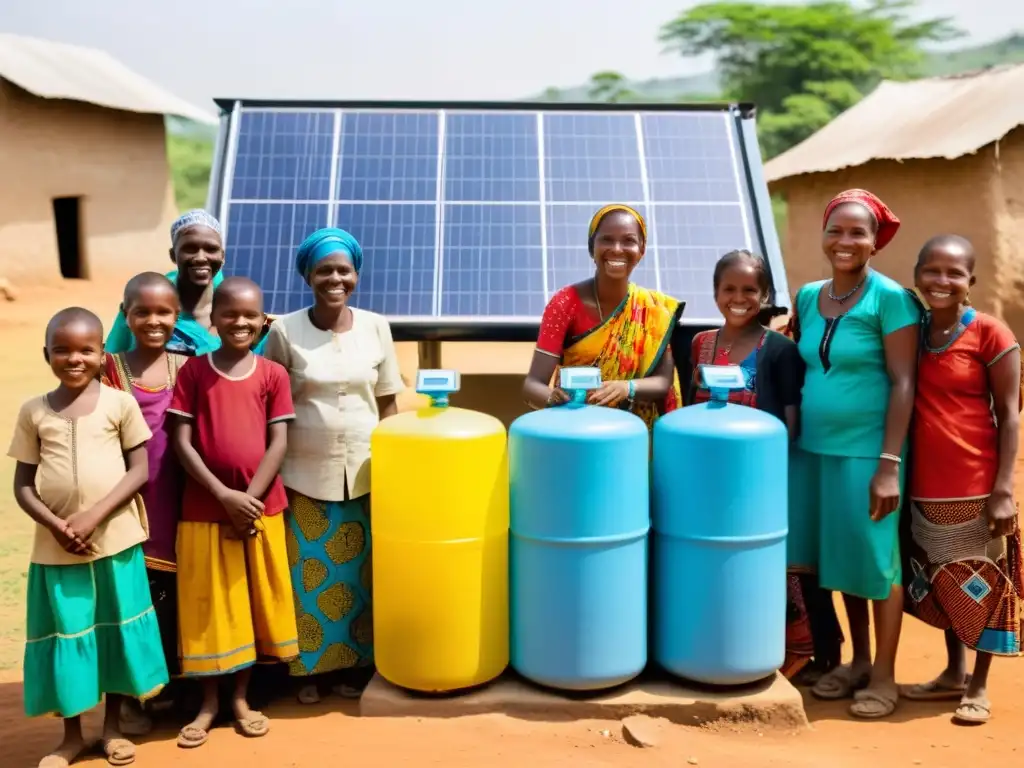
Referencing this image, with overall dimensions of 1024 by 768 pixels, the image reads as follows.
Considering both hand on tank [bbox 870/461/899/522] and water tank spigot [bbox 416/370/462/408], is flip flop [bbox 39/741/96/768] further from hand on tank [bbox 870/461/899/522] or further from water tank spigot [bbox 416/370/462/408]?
hand on tank [bbox 870/461/899/522]

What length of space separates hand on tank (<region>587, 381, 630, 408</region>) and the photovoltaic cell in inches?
60.0

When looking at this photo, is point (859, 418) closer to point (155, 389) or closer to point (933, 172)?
point (155, 389)

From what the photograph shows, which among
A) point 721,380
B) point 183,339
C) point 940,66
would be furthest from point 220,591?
point 940,66

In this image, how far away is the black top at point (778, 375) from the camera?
4.27 meters

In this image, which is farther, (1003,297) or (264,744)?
(1003,297)

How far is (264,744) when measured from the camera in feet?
12.9

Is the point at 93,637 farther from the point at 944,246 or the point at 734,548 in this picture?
the point at 944,246

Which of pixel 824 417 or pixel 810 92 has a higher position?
pixel 810 92

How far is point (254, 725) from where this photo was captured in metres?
3.99

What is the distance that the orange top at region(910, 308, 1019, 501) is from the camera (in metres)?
4.13

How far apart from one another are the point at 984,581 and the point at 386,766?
2388 mm

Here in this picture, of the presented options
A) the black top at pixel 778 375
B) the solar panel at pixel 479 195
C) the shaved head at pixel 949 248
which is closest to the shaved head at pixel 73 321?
the solar panel at pixel 479 195

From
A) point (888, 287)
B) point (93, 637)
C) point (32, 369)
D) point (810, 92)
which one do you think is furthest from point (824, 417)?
point (810, 92)

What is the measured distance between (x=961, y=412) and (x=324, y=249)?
251 centimetres
